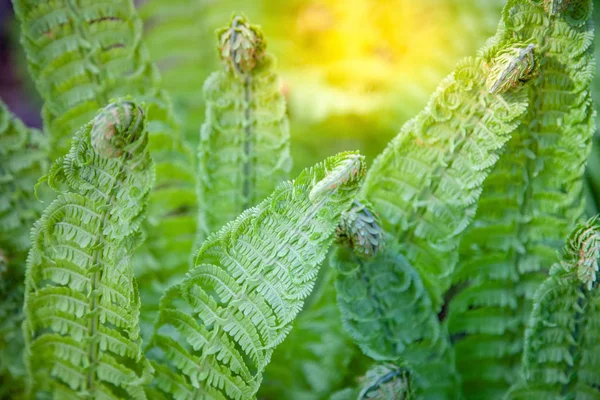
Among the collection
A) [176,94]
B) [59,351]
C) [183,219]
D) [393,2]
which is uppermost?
[393,2]

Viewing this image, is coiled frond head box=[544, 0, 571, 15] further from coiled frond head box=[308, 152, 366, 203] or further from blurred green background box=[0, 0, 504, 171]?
blurred green background box=[0, 0, 504, 171]

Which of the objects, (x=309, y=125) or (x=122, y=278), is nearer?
(x=122, y=278)

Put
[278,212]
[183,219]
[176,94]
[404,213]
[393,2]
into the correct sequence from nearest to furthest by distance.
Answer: [278,212], [404,213], [183,219], [176,94], [393,2]

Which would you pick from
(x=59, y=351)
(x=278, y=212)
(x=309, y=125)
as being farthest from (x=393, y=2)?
(x=59, y=351)

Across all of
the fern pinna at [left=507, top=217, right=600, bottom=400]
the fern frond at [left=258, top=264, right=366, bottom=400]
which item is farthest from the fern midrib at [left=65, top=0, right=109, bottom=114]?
the fern pinna at [left=507, top=217, right=600, bottom=400]

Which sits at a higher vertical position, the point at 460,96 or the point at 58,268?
the point at 460,96

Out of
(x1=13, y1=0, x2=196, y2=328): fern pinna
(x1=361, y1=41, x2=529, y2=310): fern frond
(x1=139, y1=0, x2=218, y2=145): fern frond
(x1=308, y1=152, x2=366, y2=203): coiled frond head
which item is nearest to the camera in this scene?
(x1=308, y1=152, x2=366, y2=203): coiled frond head

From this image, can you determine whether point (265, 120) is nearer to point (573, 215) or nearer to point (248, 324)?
point (248, 324)

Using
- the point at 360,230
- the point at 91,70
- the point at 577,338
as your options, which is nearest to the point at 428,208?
the point at 360,230

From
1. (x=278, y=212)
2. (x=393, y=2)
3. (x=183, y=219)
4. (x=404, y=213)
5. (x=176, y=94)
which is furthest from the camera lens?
(x=393, y=2)
